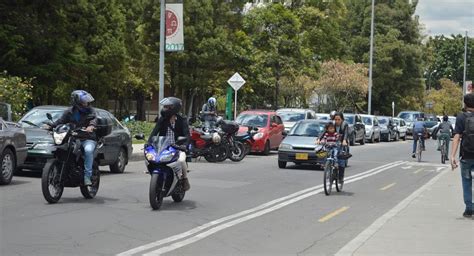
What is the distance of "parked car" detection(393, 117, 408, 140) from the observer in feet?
160

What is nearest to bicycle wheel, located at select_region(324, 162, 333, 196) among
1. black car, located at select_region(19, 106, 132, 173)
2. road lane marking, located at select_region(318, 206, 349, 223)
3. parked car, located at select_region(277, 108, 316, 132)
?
road lane marking, located at select_region(318, 206, 349, 223)

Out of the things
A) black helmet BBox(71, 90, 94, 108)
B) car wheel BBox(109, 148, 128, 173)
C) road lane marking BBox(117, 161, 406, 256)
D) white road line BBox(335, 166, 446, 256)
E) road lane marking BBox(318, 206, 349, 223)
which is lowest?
road lane marking BBox(318, 206, 349, 223)

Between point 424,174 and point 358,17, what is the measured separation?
5098 centimetres

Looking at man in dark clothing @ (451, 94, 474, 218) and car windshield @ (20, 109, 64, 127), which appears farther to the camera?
car windshield @ (20, 109, 64, 127)

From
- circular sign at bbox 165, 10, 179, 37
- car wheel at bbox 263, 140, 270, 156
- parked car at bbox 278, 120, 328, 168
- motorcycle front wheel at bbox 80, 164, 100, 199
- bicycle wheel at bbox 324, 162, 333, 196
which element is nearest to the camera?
motorcycle front wheel at bbox 80, 164, 100, 199

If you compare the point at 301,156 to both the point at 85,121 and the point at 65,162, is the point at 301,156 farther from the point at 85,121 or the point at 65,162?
the point at 65,162

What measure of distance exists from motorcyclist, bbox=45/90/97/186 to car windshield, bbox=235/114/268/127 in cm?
1504

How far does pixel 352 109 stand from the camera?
62.5 m

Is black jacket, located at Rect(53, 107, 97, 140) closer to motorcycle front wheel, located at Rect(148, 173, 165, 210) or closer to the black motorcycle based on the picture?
the black motorcycle

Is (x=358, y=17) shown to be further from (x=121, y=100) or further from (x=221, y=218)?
(x=221, y=218)

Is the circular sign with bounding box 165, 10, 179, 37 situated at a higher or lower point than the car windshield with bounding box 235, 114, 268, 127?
higher

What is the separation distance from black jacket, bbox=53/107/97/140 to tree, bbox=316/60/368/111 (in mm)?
40426

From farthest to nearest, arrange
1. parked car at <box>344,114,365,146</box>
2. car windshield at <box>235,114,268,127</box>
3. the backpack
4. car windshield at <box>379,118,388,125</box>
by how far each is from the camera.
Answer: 1. car windshield at <box>379,118,388,125</box>
2. parked car at <box>344,114,365,146</box>
3. car windshield at <box>235,114,268,127</box>
4. the backpack

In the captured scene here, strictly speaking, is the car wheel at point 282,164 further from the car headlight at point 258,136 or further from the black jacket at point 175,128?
the black jacket at point 175,128
